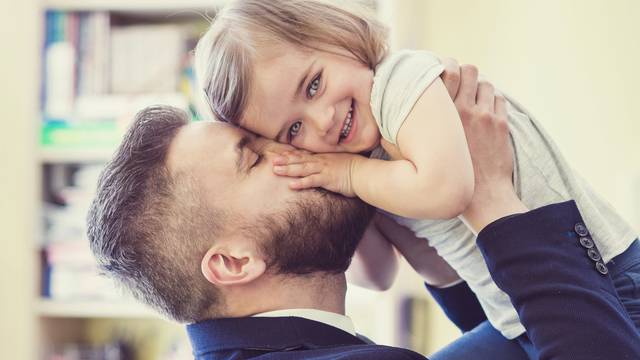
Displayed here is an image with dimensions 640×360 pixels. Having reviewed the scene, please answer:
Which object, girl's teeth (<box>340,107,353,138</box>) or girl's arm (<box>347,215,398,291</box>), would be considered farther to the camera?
girl's arm (<box>347,215,398,291</box>)

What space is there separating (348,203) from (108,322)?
2110 millimetres

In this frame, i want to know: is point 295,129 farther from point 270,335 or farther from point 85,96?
point 85,96

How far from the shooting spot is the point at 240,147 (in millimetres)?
1209

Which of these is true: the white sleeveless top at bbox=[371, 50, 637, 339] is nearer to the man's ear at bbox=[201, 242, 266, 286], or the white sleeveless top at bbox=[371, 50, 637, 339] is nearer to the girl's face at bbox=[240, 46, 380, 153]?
the girl's face at bbox=[240, 46, 380, 153]

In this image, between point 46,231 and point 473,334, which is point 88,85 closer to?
point 46,231

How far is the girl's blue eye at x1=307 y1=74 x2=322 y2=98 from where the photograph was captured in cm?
115

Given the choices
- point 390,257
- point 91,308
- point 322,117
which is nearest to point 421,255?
point 390,257

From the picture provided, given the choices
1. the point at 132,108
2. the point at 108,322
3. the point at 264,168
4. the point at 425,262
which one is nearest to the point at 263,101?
the point at 264,168

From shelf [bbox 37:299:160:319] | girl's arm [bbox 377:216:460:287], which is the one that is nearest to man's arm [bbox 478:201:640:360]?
girl's arm [bbox 377:216:460:287]

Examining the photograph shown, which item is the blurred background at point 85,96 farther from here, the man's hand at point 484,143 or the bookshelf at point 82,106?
the man's hand at point 484,143

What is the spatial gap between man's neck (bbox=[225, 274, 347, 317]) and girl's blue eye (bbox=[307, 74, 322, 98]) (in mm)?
284

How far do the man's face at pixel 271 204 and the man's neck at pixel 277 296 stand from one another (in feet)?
0.08

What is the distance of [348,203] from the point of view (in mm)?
1182

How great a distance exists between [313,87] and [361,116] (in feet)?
0.28
